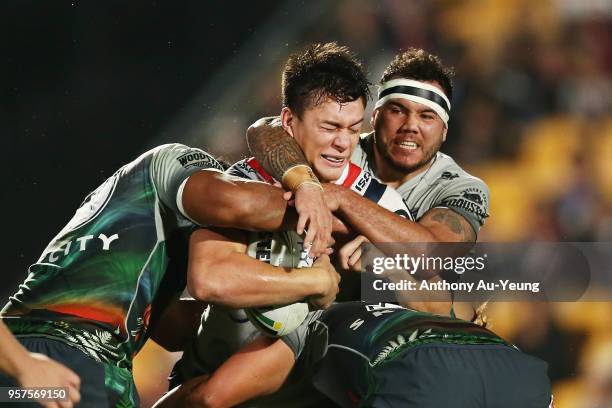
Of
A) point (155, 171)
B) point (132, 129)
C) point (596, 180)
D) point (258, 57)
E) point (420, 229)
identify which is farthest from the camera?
point (596, 180)

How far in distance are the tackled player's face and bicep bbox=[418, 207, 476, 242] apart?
355mm

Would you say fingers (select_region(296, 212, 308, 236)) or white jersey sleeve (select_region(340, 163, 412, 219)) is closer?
fingers (select_region(296, 212, 308, 236))

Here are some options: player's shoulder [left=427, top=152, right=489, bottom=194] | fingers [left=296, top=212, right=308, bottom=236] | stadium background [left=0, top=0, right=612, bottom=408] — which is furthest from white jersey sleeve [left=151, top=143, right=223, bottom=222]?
stadium background [left=0, top=0, right=612, bottom=408]

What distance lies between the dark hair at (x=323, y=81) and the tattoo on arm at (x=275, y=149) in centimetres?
→ 10

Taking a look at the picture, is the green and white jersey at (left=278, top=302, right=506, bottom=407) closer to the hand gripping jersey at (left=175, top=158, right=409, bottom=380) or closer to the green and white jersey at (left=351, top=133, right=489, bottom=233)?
the hand gripping jersey at (left=175, top=158, right=409, bottom=380)

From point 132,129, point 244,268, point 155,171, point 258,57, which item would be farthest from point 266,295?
point 258,57

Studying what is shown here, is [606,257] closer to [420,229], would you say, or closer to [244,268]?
[420,229]

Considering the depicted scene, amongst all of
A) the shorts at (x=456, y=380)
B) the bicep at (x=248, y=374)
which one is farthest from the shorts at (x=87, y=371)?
the shorts at (x=456, y=380)

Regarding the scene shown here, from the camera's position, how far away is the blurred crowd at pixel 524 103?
5152 mm

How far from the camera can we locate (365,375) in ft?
7.99

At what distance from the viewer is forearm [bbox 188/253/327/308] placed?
7.80 ft

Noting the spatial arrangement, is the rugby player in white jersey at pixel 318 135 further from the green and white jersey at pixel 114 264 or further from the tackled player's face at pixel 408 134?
the tackled player's face at pixel 408 134

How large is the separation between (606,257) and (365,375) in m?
3.06

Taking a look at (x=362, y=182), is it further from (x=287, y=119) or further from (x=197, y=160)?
(x=197, y=160)
